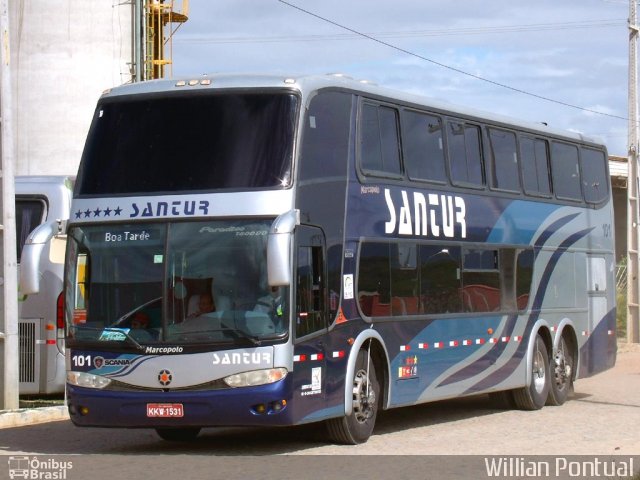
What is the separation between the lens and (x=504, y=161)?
747 inches

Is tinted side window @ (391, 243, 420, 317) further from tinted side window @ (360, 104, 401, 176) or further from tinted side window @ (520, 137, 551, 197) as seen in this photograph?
tinted side window @ (520, 137, 551, 197)

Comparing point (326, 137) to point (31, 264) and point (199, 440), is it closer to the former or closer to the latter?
point (31, 264)

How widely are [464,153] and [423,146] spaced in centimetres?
131

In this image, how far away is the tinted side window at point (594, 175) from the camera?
21672 mm

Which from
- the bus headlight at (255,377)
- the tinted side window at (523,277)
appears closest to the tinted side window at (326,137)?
the bus headlight at (255,377)

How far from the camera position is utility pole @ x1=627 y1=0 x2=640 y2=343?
3259cm

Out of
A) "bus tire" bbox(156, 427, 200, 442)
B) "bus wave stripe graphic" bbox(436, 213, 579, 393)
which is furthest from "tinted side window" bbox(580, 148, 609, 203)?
"bus tire" bbox(156, 427, 200, 442)

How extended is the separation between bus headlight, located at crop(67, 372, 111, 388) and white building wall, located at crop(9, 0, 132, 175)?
2283 centimetres

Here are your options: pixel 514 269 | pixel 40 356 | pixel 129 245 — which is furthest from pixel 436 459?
pixel 40 356

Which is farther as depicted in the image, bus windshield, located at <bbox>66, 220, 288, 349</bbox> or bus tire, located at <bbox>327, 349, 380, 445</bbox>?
bus tire, located at <bbox>327, 349, 380, 445</bbox>

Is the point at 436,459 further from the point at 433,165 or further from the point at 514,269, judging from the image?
the point at 514,269

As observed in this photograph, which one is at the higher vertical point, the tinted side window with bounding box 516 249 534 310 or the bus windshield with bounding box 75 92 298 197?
the bus windshield with bounding box 75 92 298 197

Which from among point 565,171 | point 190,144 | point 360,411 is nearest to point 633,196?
point 565,171

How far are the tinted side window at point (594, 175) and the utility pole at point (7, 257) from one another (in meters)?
9.03
